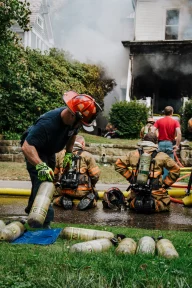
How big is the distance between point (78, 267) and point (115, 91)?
23767mm

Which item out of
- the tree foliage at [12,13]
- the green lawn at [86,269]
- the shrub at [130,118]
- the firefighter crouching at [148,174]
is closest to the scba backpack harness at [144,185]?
the firefighter crouching at [148,174]

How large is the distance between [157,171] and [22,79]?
973cm

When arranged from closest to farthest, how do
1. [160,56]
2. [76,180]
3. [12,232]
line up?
[12,232] < [76,180] < [160,56]

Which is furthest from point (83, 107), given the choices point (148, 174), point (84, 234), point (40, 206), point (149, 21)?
point (149, 21)

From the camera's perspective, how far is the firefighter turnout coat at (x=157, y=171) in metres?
7.13

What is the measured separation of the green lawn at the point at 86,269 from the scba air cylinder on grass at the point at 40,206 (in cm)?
44

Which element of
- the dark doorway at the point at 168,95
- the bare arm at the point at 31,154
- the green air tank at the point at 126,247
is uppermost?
the dark doorway at the point at 168,95

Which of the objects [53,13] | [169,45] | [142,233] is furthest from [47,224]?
[53,13]

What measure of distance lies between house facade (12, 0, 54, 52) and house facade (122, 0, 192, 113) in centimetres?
809

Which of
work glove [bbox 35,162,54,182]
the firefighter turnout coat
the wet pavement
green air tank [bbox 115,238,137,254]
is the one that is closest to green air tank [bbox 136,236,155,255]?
green air tank [bbox 115,238,137,254]

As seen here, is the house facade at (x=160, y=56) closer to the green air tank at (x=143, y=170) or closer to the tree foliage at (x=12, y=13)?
the tree foliage at (x=12, y=13)

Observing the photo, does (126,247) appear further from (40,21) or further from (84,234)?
(40,21)

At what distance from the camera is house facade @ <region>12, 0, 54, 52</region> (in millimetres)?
28672

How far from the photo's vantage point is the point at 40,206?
15.7 ft
